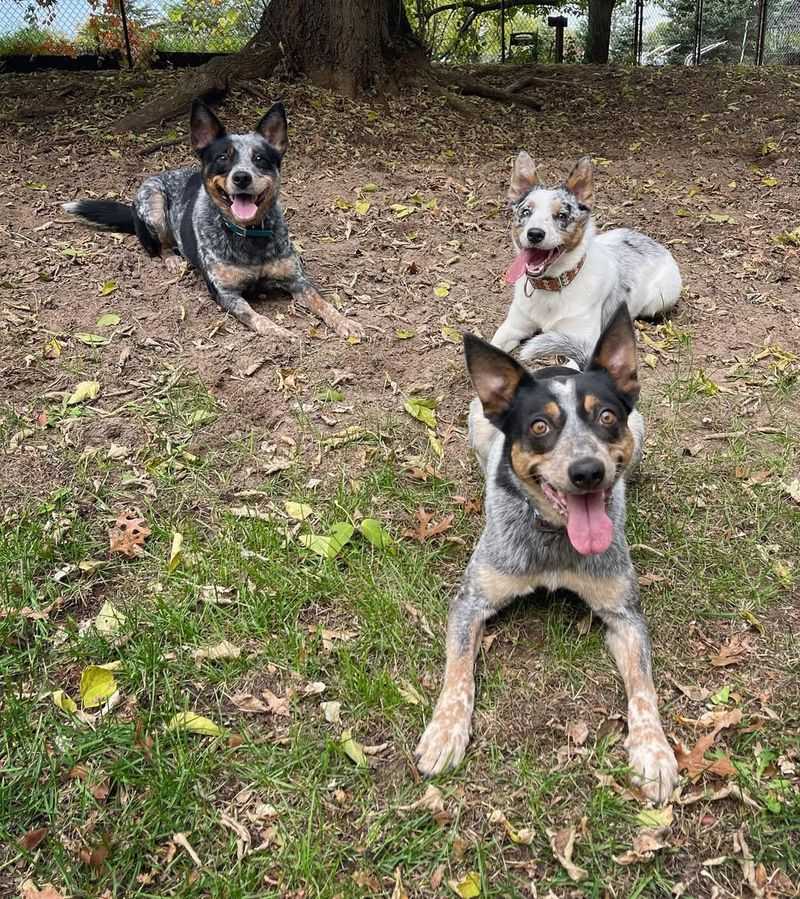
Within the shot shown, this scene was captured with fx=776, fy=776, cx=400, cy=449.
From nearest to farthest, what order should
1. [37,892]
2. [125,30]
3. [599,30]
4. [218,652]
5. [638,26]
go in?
1. [37,892]
2. [218,652]
3. [125,30]
4. [599,30]
5. [638,26]

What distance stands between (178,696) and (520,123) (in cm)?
846

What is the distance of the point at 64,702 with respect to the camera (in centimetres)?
275

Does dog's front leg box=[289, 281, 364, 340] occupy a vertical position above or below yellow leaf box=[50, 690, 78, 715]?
above

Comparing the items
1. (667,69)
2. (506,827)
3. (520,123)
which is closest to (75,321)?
(506,827)

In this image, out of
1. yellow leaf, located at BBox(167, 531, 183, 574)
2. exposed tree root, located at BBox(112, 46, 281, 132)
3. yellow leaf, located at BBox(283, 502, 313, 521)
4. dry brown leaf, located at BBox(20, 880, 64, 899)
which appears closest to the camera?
dry brown leaf, located at BBox(20, 880, 64, 899)

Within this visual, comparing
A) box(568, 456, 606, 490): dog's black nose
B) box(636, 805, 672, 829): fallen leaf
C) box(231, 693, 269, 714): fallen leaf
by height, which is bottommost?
box(636, 805, 672, 829): fallen leaf

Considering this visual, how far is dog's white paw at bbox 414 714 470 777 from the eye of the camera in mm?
2580

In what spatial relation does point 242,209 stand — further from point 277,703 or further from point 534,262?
point 277,703

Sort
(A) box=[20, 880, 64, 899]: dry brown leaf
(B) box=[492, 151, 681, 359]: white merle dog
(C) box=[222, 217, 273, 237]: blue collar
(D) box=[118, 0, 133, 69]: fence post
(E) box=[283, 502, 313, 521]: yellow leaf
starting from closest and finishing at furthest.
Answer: (A) box=[20, 880, 64, 899]: dry brown leaf, (E) box=[283, 502, 313, 521]: yellow leaf, (B) box=[492, 151, 681, 359]: white merle dog, (C) box=[222, 217, 273, 237]: blue collar, (D) box=[118, 0, 133, 69]: fence post

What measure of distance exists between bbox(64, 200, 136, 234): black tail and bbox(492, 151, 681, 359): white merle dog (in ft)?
11.0

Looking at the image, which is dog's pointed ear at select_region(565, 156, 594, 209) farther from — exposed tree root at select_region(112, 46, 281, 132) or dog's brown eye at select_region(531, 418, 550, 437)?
exposed tree root at select_region(112, 46, 281, 132)

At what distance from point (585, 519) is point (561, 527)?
0.65ft

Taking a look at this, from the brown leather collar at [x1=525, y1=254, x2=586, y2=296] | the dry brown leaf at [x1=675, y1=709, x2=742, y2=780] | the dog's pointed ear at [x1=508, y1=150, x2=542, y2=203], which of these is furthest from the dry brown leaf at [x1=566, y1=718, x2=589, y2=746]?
the dog's pointed ear at [x1=508, y1=150, x2=542, y2=203]

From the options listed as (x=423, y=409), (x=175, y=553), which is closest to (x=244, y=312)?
(x=423, y=409)
